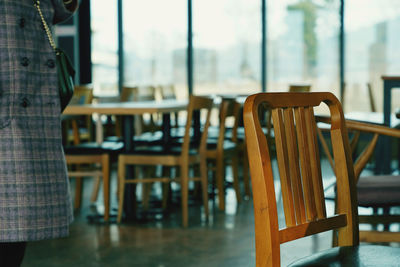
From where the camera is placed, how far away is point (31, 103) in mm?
1830

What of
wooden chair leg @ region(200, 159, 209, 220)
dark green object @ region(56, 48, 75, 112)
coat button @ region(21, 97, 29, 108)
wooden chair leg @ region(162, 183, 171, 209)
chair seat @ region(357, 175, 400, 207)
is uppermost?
dark green object @ region(56, 48, 75, 112)

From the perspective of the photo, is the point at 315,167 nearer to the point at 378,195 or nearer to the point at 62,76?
the point at 378,195

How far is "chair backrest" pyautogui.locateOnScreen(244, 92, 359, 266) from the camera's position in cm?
119

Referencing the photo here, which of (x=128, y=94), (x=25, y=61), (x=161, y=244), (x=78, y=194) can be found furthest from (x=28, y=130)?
(x=128, y=94)

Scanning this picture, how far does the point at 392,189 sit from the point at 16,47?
1339 millimetres

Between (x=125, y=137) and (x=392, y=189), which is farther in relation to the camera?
(x=125, y=137)

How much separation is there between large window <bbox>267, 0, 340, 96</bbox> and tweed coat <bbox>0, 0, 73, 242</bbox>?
596 cm

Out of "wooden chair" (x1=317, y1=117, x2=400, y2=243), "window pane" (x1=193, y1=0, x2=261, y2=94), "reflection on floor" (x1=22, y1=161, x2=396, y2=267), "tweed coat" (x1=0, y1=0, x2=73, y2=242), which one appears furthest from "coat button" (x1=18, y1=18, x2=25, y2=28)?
"window pane" (x1=193, y1=0, x2=261, y2=94)

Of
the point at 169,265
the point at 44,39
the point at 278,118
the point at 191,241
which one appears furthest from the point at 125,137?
the point at 278,118

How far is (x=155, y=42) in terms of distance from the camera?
7.95m

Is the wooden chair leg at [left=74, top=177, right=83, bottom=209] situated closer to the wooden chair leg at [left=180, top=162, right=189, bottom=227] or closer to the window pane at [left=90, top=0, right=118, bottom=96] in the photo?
the wooden chair leg at [left=180, top=162, right=189, bottom=227]

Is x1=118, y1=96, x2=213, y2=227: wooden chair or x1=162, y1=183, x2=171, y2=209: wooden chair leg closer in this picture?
x1=118, y1=96, x2=213, y2=227: wooden chair

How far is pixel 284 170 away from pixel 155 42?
22.4ft

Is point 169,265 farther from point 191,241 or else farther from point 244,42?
point 244,42
